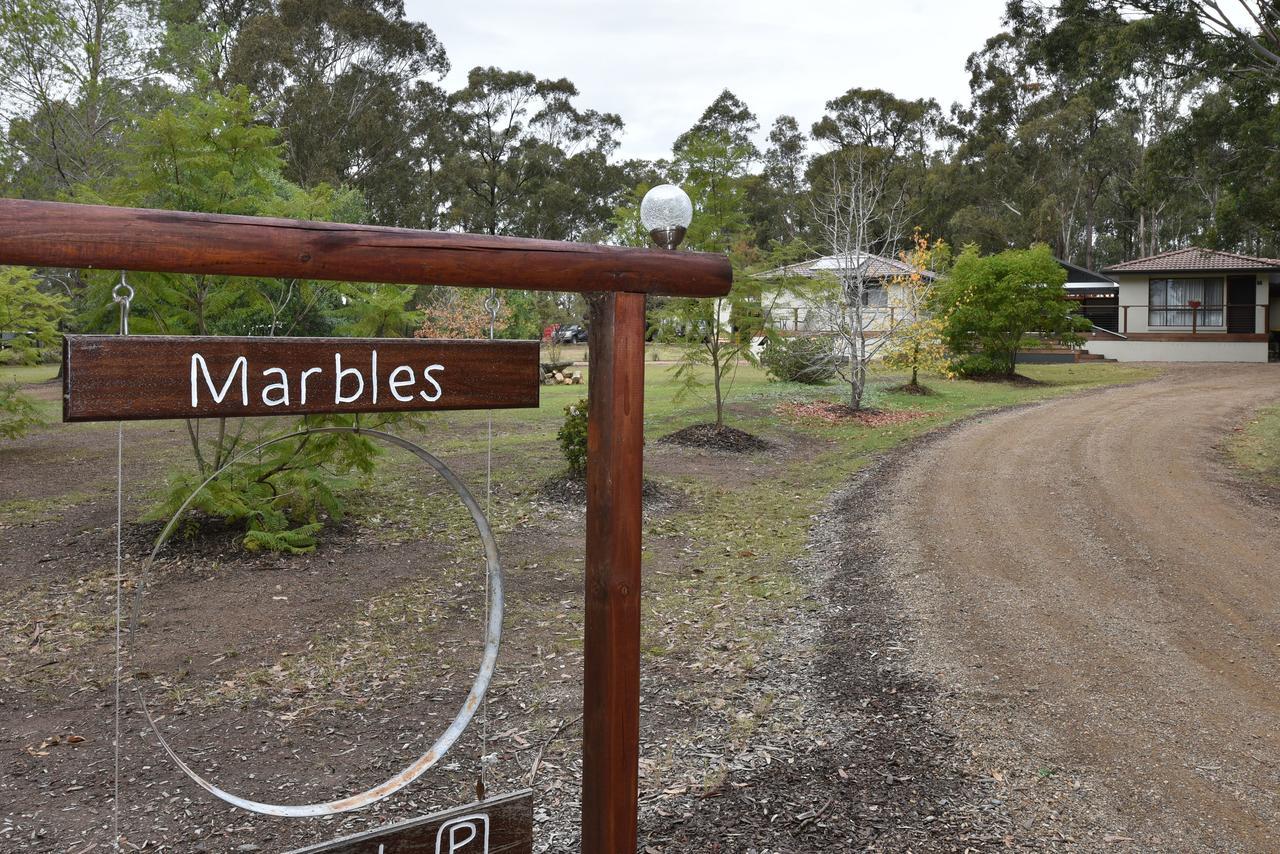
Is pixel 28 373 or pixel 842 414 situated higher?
pixel 28 373

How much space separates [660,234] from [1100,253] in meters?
59.6

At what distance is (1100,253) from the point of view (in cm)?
5478

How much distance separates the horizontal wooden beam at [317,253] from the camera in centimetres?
195

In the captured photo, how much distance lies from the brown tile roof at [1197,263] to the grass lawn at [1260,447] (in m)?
16.0

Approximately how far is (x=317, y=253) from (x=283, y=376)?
304 millimetres

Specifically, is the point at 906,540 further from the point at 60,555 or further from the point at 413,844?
the point at 60,555

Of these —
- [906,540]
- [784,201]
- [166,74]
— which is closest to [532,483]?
[906,540]

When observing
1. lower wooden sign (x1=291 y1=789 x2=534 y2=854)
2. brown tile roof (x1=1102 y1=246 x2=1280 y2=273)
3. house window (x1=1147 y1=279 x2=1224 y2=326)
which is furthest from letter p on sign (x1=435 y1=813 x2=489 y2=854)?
house window (x1=1147 y1=279 x2=1224 y2=326)

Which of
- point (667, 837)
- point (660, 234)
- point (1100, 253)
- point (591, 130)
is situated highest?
point (591, 130)

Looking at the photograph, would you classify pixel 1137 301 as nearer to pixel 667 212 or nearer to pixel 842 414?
pixel 842 414

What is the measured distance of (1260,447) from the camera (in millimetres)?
12102

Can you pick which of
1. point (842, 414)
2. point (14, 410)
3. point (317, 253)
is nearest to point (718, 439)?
point (842, 414)

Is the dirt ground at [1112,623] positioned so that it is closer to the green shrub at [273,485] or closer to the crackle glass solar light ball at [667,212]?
the crackle glass solar light ball at [667,212]

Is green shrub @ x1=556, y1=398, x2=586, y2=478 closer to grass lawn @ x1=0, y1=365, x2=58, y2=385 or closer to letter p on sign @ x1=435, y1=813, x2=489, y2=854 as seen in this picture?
letter p on sign @ x1=435, y1=813, x2=489, y2=854
